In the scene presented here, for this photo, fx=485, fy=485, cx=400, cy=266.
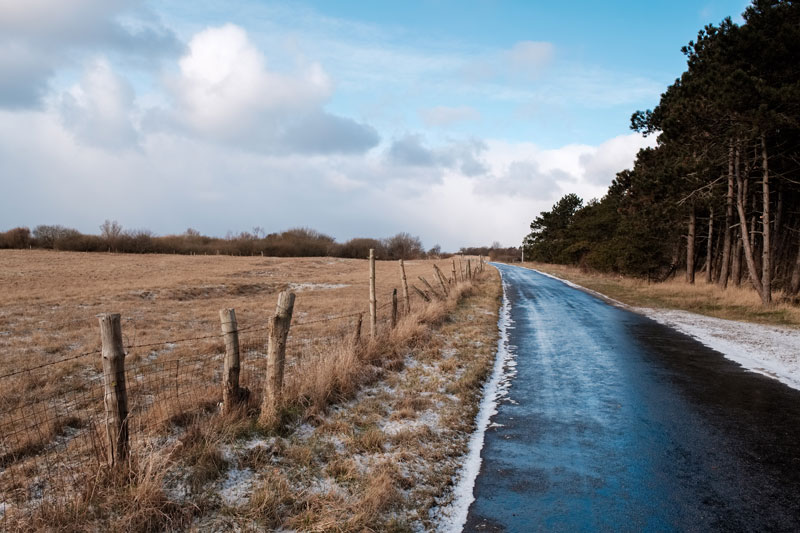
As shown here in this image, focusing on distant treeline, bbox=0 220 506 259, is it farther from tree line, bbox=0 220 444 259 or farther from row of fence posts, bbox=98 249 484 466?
row of fence posts, bbox=98 249 484 466

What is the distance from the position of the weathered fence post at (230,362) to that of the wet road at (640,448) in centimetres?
284

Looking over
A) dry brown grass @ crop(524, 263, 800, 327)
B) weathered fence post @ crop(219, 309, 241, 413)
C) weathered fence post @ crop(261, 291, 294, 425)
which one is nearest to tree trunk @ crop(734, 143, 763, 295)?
dry brown grass @ crop(524, 263, 800, 327)

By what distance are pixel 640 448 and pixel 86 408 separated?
744 cm

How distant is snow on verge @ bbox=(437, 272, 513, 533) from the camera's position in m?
4.14

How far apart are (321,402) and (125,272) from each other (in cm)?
4125

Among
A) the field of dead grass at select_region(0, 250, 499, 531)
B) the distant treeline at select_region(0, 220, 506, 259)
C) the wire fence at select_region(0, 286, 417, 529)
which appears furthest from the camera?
the distant treeline at select_region(0, 220, 506, 259)

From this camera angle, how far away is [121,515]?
11.6ft

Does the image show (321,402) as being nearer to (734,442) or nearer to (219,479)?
(219,479)

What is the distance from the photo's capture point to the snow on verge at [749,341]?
362 inches

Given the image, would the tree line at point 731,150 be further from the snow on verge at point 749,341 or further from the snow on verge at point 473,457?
the snow on verge at point 473,457

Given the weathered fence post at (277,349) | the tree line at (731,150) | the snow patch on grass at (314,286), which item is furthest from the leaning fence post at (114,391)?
the snow patch on grass at (314,286)

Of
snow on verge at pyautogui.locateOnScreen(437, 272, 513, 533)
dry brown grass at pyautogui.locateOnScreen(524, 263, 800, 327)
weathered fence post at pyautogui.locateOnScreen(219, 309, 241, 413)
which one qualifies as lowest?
Result: snow on verge at pyautogui.locateOnScreen(437, 272, 513, 533)

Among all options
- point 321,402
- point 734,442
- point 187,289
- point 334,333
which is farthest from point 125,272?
point 734,442

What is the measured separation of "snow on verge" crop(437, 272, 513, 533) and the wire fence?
2.72 m
